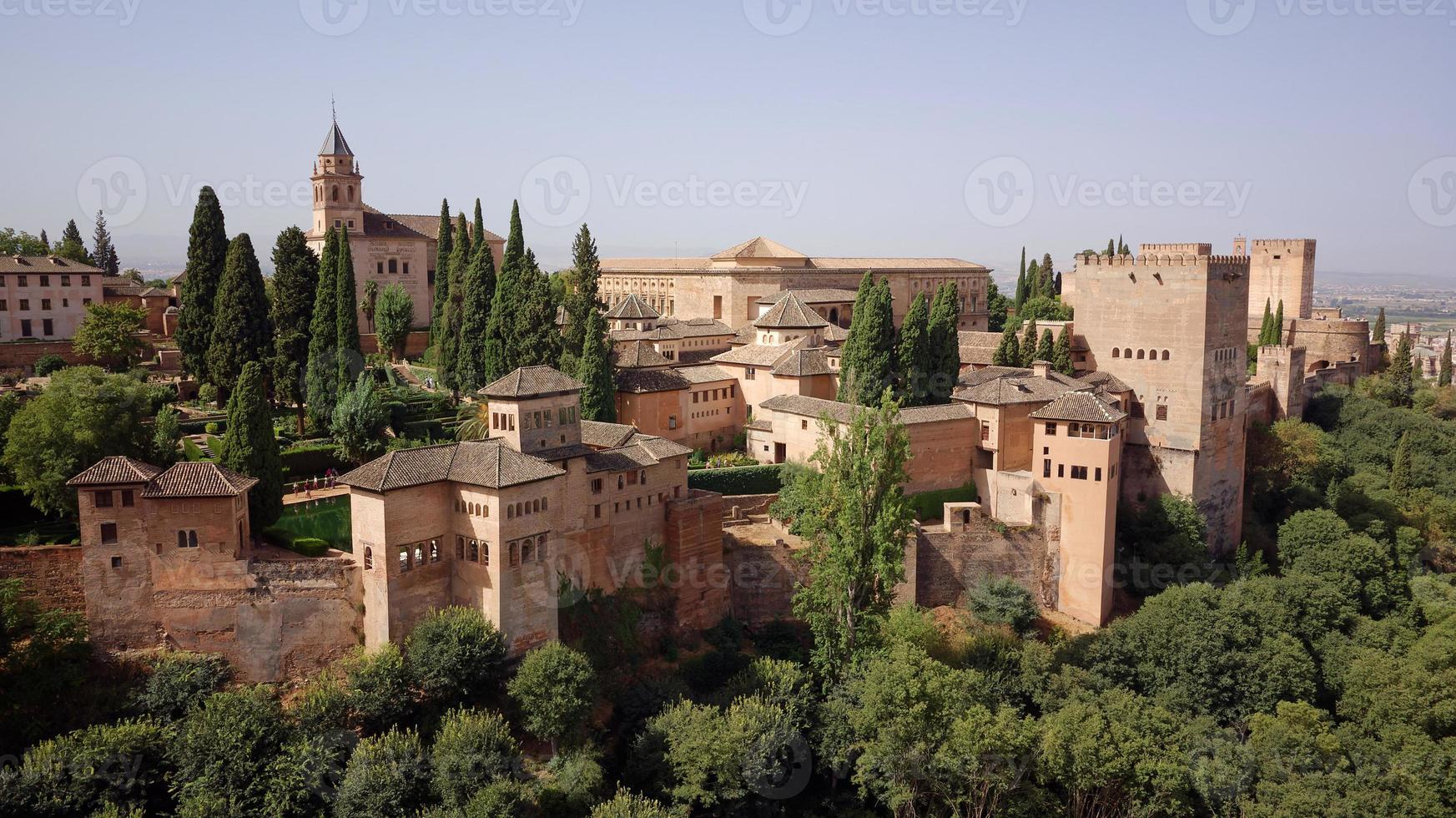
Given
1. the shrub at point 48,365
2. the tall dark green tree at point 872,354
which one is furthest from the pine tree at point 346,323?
the tall dark green tree at point 872,354

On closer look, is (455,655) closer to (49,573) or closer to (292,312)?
(49,573)

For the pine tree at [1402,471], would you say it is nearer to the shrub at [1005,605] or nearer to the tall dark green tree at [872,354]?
the shrub at [1005,605]

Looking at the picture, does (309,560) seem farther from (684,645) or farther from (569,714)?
(684,645)

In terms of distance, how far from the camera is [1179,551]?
33000mm

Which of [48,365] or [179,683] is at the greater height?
[48,365]

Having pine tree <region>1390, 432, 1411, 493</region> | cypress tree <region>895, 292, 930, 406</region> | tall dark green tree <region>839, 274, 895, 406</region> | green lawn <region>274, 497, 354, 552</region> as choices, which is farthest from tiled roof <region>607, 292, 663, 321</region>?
pine tree <region>1390, 432, 1411, 493</region>

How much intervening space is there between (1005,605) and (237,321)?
22841 mm

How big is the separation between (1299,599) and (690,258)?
34.4m

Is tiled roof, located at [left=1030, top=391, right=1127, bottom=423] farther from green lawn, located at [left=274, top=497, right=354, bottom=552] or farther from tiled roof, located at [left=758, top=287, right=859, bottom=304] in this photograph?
green lawn, located at [left=274, top=497, right=354, bottom=552]

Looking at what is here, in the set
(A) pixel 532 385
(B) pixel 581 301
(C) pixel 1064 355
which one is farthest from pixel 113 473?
(C) pixel 1064 355

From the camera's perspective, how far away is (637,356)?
3612 cm

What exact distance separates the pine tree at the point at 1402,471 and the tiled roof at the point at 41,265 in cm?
4757

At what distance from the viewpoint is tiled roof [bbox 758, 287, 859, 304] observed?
156ft

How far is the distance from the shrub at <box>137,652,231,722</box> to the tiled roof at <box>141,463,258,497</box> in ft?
11.0
